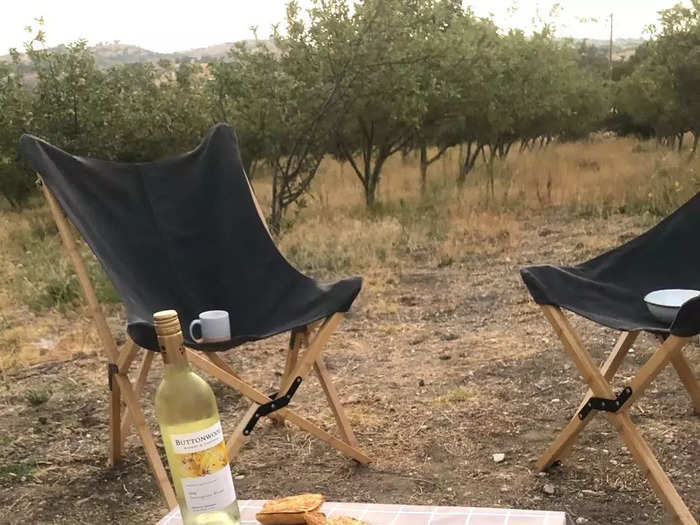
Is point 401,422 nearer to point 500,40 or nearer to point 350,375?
point 350,375

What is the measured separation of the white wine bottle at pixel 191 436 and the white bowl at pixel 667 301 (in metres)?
1.48

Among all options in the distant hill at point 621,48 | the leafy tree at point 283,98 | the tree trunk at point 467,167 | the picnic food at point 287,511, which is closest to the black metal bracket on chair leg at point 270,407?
the picnic food at point 287,511

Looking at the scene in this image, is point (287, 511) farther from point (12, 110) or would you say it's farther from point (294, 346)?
point (12, 110)

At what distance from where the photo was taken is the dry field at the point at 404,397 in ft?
6.89

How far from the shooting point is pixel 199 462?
0.93m

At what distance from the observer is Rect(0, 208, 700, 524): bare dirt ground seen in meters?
2.07

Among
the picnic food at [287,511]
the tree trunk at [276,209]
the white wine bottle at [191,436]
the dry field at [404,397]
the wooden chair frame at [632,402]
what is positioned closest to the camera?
the white wine bottle at [191,436]

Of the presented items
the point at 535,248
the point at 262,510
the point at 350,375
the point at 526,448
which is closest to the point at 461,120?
the point at 535,248

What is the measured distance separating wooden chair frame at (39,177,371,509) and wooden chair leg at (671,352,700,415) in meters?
1.04

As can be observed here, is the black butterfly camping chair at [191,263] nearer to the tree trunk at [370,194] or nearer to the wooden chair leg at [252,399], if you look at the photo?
→ the wooden chair leg at [252,399]

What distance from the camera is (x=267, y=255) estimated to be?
2539mm

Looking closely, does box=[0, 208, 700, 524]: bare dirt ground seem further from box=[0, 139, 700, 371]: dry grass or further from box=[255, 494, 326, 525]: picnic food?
box=[255, 494, 326, 525]: picnic food

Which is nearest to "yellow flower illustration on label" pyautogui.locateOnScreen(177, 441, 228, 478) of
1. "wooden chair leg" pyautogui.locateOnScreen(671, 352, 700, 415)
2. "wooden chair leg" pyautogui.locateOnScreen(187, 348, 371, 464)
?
"wooden chair leg" pyautogui.locateOnScreen(187, 348, 371, 464)

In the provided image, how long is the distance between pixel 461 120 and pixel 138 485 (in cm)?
721
